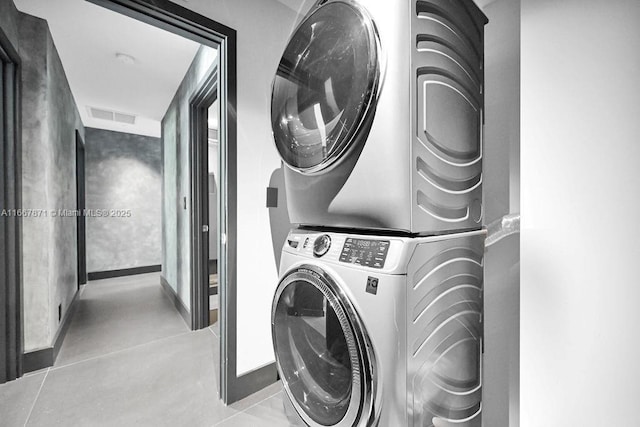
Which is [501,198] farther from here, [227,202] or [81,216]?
[81,216]

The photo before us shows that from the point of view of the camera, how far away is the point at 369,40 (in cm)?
85

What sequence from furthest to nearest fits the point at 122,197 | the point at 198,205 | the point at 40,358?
the point at 122,197, the point at 198,205, the point at 40,358

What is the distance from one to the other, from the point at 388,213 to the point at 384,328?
328 mm

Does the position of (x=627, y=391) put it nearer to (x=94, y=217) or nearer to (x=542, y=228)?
(x=542, y=228)

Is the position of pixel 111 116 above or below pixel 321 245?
above

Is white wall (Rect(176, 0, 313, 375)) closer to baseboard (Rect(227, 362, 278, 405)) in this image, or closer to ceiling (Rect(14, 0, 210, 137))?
baseboard (Rect(227, 362, 278, 405))

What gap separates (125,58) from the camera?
99.0 inches

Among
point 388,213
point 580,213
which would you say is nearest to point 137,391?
point 388,213

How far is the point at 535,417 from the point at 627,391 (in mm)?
269

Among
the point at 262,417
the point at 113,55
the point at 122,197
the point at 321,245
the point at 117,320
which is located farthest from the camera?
the point at 122,197

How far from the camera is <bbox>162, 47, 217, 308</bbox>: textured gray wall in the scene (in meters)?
2.54

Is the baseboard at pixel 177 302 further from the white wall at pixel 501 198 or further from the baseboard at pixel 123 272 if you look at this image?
the white wall at pixel 501 198

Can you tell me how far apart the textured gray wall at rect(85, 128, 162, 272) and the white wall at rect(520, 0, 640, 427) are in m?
5.48

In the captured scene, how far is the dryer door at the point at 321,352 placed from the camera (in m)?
0.83
